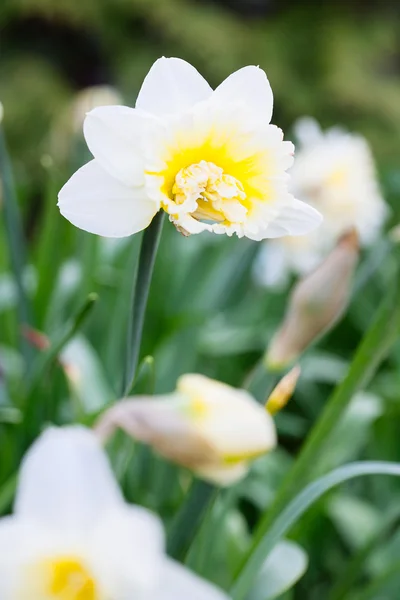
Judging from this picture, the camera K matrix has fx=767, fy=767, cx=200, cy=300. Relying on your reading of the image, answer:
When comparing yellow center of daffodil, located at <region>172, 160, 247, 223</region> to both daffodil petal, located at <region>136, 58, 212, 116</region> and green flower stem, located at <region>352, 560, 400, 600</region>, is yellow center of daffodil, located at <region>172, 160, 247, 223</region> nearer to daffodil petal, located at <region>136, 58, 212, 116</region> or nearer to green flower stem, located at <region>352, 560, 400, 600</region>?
daffodil petal, located at <region>136, 58, 212, 116</region>

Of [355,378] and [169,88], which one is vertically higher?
[169,88]

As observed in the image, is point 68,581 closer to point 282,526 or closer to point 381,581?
point 282,526

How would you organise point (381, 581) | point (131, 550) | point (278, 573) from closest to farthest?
point (131, 550)
point (278, 573)
point (381, 581)

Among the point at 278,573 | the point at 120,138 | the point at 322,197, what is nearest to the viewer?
the point at 120,138

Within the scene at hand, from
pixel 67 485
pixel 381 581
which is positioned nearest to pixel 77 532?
pixel 67 485

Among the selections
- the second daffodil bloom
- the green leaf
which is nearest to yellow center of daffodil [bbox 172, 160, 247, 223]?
the second daffodil bloom

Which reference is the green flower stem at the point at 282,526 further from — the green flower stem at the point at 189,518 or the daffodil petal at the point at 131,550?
the daffodil petal at the point at 131,550

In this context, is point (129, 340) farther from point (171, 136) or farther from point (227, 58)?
point (227, 58)

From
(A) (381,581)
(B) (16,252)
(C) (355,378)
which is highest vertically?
(C) (355,378)
